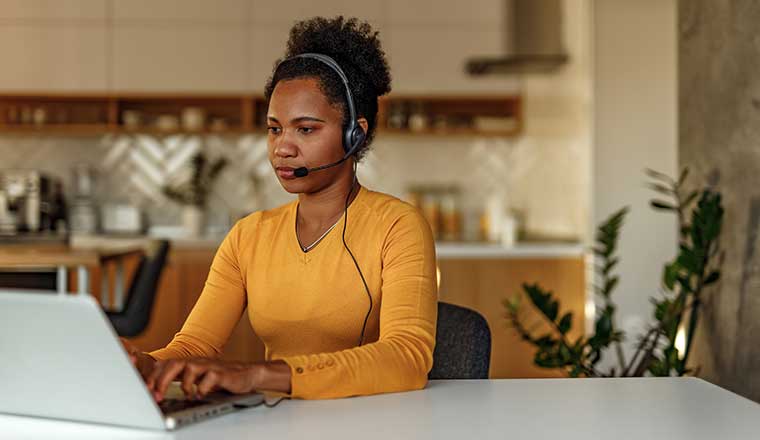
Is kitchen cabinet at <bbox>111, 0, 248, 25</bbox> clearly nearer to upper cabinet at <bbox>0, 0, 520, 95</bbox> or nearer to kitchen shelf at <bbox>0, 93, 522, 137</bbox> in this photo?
upper cabinet at <bbox>0, 0, 520, 95</bbox>

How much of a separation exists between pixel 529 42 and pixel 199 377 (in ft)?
16.1

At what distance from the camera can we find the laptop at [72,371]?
106 centimetres

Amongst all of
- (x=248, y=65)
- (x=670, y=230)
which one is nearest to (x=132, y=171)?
(x=248, y=65)

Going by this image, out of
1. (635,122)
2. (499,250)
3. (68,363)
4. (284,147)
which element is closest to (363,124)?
(284,147)

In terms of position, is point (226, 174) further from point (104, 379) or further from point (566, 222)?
point (104, 379)

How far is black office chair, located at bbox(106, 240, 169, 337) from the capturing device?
3785 mm

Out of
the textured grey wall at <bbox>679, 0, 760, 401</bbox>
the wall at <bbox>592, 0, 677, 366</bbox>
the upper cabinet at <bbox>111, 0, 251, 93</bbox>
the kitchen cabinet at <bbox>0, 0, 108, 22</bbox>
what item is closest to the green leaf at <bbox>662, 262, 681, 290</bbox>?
the textured grey wall at <bbox>679, 0, 760, 401</bbox>

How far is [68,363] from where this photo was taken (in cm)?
110

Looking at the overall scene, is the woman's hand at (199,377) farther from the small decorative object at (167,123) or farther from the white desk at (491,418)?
the small decorative object at (167,123)

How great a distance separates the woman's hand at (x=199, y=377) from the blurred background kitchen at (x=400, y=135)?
3.24 m

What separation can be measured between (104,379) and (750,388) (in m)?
1.75

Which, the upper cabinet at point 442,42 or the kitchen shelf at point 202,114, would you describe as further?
the kitchen shelf at point 202,114

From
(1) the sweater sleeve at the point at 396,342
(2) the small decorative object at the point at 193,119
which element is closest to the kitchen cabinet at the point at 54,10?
(2) the small decorative object at the point at 193,119

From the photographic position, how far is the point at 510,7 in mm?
5715
